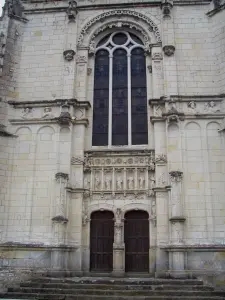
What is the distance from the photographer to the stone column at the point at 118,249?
41.3 ft

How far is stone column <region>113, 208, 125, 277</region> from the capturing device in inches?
496

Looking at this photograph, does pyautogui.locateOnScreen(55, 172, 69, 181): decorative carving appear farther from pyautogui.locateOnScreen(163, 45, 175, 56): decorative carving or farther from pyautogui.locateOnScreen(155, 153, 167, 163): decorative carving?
pyautogui.locateOnScreen(163, 45, 175, 56): decorative carving

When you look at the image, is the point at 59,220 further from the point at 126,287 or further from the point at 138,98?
the point at 138,98

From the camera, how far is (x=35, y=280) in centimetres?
1116

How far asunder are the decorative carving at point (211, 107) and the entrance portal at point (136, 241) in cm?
474

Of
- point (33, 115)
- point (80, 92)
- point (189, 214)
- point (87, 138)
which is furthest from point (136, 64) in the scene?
point (189, 214)

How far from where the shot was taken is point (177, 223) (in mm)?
12250

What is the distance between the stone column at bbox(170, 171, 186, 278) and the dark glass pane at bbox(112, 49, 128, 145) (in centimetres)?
274

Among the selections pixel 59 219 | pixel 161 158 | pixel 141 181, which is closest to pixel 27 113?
pixel 59 219

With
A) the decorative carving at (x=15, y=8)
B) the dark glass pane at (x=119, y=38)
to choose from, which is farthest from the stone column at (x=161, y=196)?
the decorative carving at (x=15, y=8)

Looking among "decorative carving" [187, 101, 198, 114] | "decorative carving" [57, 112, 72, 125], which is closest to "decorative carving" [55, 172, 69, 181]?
"decorative carving" [57, 112, 72, 125]

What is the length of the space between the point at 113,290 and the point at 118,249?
2.71m

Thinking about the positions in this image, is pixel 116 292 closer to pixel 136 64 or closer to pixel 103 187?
pixel 103 187

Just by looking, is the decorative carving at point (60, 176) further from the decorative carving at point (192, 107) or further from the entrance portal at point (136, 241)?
the decorative carving at point (192, 107)
